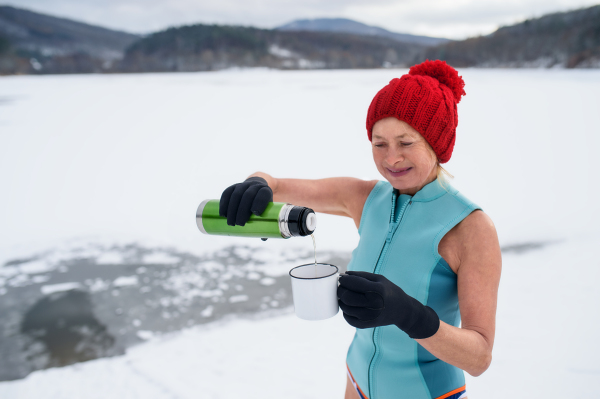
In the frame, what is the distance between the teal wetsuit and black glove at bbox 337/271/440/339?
9.4 inches

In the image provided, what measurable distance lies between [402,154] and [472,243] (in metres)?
0.29

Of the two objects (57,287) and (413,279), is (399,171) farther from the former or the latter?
(57,287)

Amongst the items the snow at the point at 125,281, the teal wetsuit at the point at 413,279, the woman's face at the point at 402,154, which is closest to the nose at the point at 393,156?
the woman's face at the point at 402,154

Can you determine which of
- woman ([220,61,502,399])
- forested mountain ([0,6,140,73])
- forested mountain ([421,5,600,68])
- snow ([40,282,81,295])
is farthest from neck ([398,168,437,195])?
forested mountain ([0,6,140,73])

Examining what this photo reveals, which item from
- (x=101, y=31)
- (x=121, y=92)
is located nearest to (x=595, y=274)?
(x=121, y=92)

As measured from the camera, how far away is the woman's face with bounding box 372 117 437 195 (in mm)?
1080

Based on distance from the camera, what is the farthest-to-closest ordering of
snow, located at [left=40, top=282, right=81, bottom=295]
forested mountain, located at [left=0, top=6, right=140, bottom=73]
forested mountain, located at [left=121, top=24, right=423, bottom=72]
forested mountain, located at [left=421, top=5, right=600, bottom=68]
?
1. forested mountain, located at [left=121, top=24, right=423, bottom=72]
2. forested mountain, located at [left=0, top=6, right=140, bottom=73]
3. forested mountain, located at [left=421, top=5, right=600, bottom=68]
4. snow, located at [left=40, top=282, right=81, bottom=295]

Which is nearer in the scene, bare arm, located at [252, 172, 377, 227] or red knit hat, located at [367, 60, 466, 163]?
red knit hat, located at [367, 60, 466, 163]

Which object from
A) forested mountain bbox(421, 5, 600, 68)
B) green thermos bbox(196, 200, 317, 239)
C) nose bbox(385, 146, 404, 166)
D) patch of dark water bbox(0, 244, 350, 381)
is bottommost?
patch of dark water bbox(0, 244, 350, 381)

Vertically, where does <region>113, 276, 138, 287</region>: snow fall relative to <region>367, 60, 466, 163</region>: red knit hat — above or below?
below

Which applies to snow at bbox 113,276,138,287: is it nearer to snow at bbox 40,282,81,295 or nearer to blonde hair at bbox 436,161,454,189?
snow at bbox 40,282,81,295

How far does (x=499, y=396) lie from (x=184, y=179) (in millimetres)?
5453

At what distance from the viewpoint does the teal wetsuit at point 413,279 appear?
1054 mm

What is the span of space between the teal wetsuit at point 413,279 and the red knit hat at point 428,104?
0.14 m
